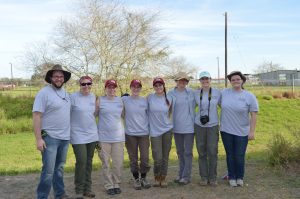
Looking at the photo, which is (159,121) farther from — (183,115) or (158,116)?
(183,115)

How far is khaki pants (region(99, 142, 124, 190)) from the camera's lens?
6.61 metres

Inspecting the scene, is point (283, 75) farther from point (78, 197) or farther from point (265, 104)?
point (78, 197)

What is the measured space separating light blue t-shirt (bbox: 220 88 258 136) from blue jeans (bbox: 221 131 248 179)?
0.32ft

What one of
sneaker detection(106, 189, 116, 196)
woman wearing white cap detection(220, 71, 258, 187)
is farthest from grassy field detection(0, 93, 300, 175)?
sneaker detection(106, 189, 116, 196)

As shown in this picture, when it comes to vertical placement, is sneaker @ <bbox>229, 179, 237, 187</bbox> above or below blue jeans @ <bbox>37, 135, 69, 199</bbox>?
below

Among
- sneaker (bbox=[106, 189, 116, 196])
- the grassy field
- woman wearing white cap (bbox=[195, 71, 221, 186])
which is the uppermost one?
woman wearing white cap (bbox=[195, 71, 221, 186])

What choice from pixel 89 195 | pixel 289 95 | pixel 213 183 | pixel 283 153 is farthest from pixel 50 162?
pixel 289 95

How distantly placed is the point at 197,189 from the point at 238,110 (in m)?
1.35

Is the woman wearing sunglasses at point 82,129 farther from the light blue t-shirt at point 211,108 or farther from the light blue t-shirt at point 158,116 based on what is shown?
the light blue t-shirt at point 211,108

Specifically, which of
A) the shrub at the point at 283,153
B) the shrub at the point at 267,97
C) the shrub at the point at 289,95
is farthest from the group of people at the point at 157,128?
the shrub at the point at 289,95

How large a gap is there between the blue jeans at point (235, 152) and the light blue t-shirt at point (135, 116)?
A: 4.15ft

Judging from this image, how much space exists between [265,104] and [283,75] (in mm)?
44581

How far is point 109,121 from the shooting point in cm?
655

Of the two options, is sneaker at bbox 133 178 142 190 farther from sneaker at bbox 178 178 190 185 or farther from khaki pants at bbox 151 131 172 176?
sneaker at bbox 178 178 190 185
